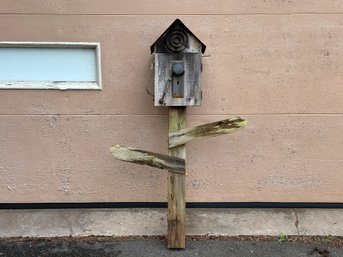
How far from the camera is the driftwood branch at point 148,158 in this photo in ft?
11.1

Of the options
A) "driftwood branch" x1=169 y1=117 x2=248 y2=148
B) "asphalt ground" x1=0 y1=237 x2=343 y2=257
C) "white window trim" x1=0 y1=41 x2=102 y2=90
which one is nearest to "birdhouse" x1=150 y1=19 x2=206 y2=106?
"driftwood branch" x1=169 y1=117 x2=248 y2=148

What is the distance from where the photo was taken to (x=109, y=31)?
3789 mm

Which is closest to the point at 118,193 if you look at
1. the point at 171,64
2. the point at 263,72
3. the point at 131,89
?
the point at 131,89

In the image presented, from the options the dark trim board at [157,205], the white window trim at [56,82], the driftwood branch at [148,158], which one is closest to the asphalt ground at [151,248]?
the dark trim board at [157,205]

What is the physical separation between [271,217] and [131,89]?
1741mm

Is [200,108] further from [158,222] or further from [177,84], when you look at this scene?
[158,222]

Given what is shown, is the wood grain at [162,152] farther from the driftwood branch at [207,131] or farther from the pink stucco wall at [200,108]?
the driftwood branch at [207,131]

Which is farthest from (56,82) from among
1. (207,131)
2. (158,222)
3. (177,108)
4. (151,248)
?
(151,248)

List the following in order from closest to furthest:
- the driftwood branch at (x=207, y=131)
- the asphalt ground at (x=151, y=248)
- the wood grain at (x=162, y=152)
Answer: the driftwood branch at (x=207, y=131), the asphalt ground at (x=151, y=248), the wood grain at (x=162, y=152)

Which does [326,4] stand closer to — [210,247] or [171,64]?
[171,64]

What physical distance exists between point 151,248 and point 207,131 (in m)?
1.10

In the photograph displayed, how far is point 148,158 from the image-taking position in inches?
134

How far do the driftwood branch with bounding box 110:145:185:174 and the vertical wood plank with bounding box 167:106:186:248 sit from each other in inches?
3.2

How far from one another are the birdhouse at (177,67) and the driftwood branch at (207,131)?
0.23 metres
